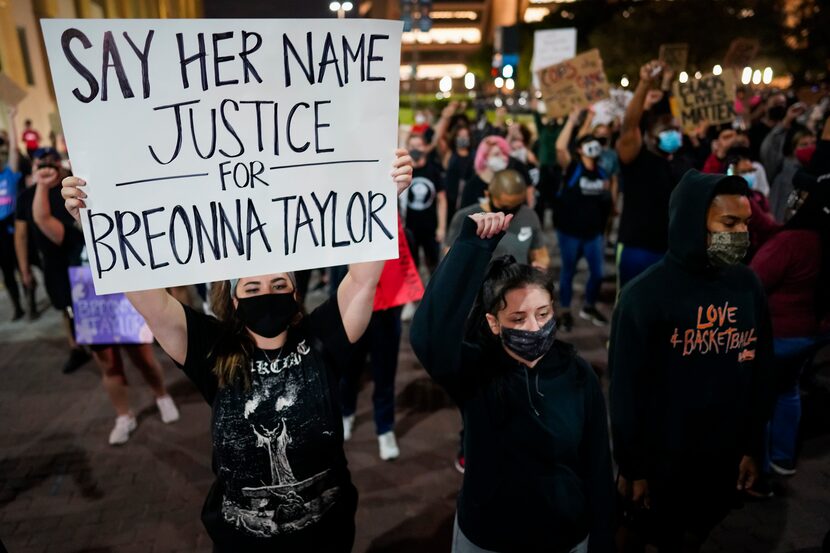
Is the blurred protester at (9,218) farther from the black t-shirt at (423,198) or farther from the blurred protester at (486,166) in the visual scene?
the blurred protester at (486,166)

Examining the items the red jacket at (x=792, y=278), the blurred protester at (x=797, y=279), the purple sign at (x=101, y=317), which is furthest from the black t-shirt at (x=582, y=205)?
the purple sign at (x=101, y=317)

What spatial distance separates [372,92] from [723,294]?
175 cm

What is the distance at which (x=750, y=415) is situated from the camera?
270 cm

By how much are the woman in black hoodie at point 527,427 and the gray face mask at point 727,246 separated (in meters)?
0.87

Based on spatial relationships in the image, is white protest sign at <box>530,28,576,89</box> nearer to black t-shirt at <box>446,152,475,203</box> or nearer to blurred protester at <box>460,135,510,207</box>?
black t-shirt at <box>446,152,475,203</box>

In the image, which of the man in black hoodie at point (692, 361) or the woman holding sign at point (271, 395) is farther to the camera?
the man in black hoodie at point (692, 361)

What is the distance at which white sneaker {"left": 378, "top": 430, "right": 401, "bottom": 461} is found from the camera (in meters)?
4.25

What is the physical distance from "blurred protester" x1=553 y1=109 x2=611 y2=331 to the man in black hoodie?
12.3 feet

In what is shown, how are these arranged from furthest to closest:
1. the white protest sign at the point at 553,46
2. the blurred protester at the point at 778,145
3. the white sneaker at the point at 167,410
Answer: the white protest sign at the point at 553,46
the blurred protester at the point at 778,145
the white sneaker at the point at 167,410

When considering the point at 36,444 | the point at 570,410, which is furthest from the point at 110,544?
the point at 570,410

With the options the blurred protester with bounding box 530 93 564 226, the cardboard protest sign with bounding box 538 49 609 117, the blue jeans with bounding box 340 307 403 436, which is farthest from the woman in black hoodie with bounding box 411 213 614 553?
the blurred protester with bounding box 530 93 564 226

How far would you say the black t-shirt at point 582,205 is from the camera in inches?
254

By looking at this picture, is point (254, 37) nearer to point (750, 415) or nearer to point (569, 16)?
point (750, 415)

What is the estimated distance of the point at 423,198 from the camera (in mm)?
6906
